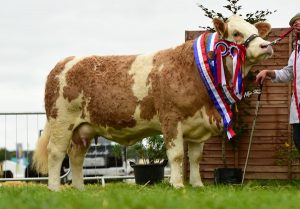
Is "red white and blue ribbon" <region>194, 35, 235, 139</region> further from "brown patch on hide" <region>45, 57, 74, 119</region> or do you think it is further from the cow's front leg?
the cow's front leg

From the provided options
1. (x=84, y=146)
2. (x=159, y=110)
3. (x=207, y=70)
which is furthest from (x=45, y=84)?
(x=207, y=70)

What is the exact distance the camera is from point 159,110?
714 cm

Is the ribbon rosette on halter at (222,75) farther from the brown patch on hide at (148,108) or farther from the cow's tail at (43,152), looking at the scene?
the cow's tail at (43,152)

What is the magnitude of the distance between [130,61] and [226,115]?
4.79 feet

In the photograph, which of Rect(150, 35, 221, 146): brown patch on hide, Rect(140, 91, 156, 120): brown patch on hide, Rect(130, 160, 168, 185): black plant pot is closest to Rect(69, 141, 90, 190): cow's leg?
Rect(140, 91, 156, 120): brown patch on hide

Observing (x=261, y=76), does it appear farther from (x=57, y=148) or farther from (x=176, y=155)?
(x=57, y=148)

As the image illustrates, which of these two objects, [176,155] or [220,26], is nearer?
[176,155]

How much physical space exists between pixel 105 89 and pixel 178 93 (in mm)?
1027

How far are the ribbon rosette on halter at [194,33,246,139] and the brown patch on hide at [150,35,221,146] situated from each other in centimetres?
8

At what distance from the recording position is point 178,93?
7.04 meters

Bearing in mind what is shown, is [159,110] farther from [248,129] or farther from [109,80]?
[248,129]

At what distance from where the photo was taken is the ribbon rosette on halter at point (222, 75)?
7.05 metres

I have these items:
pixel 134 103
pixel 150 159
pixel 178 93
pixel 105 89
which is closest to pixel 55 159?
pixel 105 89

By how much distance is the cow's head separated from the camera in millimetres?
6922
